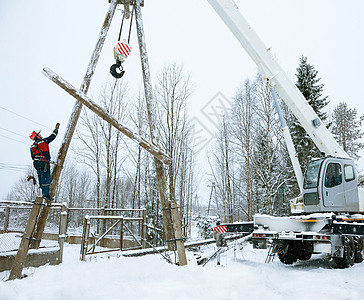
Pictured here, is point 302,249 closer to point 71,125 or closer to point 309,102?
point 71,125

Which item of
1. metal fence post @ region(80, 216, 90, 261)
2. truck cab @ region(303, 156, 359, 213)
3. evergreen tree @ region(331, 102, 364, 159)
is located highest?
evergreen tree @ region(331, 102, 364, 159)

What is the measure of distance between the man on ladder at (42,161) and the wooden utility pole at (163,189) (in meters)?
2.28

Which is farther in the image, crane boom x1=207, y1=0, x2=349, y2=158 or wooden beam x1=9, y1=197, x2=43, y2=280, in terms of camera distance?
crane boom x1=207, y1=0, x2=349, y2=158

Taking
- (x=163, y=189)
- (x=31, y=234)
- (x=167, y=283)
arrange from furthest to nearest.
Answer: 1. (x=163, y=189)
2. (x=31, y=234)
3. (x=167, y=283)

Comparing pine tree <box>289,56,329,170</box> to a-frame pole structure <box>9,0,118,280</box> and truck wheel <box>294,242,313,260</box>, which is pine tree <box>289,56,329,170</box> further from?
a-frame pole structure <box>9,0,118,280</box>

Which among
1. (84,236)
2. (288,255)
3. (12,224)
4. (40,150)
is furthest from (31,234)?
(288,255)

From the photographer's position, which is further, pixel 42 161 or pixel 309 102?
pixel 309 102

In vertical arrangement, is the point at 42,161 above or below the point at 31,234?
above

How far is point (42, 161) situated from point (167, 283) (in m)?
3.41

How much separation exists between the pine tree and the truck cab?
10086 millimetres

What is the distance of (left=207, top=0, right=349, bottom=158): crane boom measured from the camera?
902 cm

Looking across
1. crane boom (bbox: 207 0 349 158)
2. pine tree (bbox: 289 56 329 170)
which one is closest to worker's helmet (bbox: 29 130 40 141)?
crane boom (bbox: 207 0 349 158)

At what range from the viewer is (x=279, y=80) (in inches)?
365

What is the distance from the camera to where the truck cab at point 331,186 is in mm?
8008
